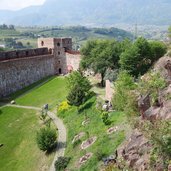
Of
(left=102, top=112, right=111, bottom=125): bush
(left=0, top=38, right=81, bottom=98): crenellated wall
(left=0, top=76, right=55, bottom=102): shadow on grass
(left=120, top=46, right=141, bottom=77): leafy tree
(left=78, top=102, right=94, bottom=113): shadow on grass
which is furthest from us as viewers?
(left=0, top=38, right=81, bottom=98): crenellated wall

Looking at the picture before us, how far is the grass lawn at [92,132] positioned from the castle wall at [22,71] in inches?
715

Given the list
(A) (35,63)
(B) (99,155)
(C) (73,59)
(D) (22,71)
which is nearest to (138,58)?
(C) (73,59)

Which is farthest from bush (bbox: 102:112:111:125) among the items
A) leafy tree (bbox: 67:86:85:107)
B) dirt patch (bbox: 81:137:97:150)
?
leafy tree (bbox: 67:86:85:107)

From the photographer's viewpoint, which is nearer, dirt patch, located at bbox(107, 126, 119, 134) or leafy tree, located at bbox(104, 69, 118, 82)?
dirt patch, located at bbox(107, 126, 119, 134)

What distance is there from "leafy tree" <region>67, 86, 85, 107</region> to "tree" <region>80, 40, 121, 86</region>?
10.0 meters

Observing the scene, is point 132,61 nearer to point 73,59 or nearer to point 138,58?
point 138,58

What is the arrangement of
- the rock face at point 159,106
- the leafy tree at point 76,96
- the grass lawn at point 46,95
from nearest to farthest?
the rock face at point 159,106, the leafy tree at point 76,96, the grass lawn at point 46,95

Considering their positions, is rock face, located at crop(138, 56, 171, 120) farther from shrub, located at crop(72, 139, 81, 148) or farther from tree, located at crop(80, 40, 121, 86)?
tree, located at crop(80, 40, 121, 86)

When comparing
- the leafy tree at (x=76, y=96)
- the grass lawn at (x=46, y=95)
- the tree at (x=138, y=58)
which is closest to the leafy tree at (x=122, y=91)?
the leafy tree at (x=76, y=96)

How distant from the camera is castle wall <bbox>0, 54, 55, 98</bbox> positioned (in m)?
71.5

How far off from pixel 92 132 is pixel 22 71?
34.1 meters

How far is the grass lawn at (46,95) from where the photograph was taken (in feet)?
218

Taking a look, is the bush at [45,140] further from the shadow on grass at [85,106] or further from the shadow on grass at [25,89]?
the shadow on grass at [25,89]

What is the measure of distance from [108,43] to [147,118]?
42052 millimetres
